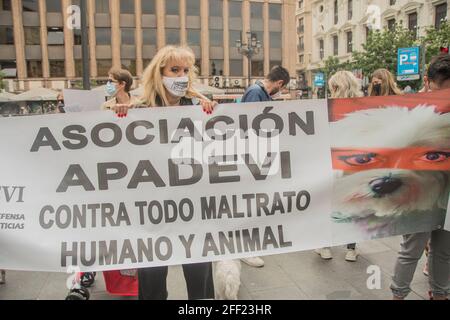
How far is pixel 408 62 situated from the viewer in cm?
1568

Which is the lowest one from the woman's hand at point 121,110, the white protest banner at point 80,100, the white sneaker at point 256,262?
the white sneaker at point 256,262

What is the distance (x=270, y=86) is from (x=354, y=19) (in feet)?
148

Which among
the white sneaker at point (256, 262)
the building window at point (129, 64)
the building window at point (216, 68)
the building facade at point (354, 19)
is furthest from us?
the building window at point (216, 68)

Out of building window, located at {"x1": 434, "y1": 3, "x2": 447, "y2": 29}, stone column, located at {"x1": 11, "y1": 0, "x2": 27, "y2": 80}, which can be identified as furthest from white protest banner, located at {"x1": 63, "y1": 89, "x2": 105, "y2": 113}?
building window, located at {"x1": 434, "y1": 3, "x2": 447, "y2": 29}

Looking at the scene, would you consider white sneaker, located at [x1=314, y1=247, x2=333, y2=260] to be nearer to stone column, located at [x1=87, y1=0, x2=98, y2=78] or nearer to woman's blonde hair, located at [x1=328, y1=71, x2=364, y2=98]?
woman's blonde hair, located at [x1=328, y1=71, x2=364, y2=98]

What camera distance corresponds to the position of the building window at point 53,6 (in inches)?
1412

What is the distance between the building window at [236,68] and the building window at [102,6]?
1225 centimetres

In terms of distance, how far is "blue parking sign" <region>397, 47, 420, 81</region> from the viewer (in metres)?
15.4

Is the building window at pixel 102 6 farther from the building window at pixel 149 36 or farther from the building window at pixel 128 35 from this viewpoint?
the building window at pixel 149 36

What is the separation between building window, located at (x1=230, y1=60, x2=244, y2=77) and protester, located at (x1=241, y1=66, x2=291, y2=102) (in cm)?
3566

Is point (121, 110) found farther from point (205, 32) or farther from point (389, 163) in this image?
point (205, 32)

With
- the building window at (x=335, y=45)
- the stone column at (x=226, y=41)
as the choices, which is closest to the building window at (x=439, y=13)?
the building window at (x=335, y=45)

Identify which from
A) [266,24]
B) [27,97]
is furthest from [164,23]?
[27,97]
